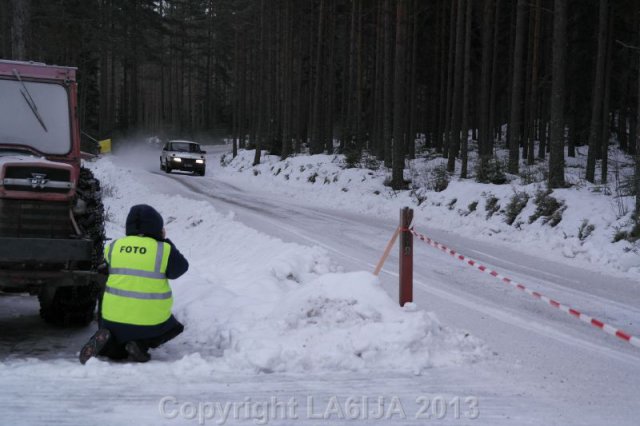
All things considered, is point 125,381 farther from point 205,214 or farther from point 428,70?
point 428,70

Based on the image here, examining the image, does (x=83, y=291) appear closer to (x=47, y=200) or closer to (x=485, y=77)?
(x=47, y=200)

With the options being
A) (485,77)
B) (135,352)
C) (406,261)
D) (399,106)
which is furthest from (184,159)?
(135,352)

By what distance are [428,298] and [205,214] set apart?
8900mm

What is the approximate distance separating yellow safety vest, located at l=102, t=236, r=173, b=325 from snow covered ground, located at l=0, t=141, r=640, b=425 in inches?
21.6

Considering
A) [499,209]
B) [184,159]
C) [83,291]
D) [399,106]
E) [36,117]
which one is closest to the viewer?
[83,291]

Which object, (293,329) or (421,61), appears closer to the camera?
(293,329)

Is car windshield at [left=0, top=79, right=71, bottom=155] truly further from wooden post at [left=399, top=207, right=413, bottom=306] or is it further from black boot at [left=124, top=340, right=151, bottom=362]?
wooden post at [left=399, top=207, right=413, bottom=306]

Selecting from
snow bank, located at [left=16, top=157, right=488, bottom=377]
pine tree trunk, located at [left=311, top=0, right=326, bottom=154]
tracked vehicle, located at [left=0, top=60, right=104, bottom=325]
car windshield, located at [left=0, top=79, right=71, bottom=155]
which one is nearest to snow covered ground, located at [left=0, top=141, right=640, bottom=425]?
snow bank, located at [left=16, top=157, right=488, bottom=377]

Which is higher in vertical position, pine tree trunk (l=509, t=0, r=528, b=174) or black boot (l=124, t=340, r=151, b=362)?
pine tree trunk (l=509, t=0, r=528, b=174)

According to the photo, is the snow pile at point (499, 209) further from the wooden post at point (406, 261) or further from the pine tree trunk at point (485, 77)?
the pine tree trunk at point (485, 77)

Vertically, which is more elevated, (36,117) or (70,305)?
(36,117)

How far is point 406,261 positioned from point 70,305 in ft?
13.9

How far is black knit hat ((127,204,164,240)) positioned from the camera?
5816 mm

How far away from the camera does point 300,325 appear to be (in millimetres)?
6273
